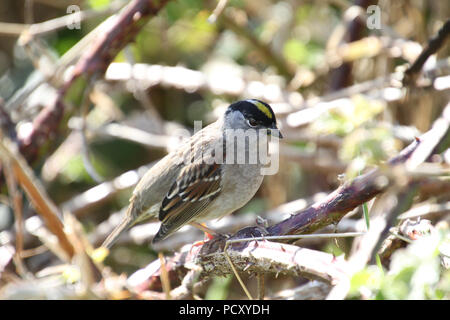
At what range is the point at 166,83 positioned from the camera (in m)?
4.30

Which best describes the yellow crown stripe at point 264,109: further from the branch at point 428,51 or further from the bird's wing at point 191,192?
the branch at point 428,51

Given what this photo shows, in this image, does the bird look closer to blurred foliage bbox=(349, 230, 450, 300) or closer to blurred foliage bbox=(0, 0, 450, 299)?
blurred foliage bbox=(0, 0, 450, 299)

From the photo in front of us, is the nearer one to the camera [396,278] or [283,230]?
[396,278]

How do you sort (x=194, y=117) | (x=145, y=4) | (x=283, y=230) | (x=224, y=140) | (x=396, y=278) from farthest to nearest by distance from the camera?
1. (x=194, y=117)
2. (x=224, y=140)
3. (x=145, y=4)
4. (x=283, y=230)
5. (x=396, y=278)

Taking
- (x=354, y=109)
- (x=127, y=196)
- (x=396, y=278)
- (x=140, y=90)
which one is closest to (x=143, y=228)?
(x=127, y=196)

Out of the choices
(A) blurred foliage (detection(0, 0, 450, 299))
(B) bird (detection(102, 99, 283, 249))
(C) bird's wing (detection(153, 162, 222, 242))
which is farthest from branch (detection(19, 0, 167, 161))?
(C) bird's wing (detection(153, 162, 222, 242))

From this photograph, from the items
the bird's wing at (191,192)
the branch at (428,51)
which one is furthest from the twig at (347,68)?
the bird's wing at (191,192)

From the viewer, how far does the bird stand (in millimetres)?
3146

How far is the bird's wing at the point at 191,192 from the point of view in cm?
318

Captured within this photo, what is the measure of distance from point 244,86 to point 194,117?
77cm

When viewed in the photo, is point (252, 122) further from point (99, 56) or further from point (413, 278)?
point (413, 278)

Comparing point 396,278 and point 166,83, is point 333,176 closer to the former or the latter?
point 166,83

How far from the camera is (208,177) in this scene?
3.25m

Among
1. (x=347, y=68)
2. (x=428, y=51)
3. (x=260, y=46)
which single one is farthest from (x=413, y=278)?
(x=260, y=46)
